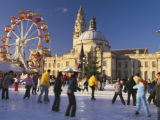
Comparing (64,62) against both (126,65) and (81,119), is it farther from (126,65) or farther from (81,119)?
(81,119)

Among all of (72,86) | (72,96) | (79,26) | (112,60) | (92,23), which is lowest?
(72,96)

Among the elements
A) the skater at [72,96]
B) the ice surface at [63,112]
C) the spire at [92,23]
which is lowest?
the ice surface at [63,112]

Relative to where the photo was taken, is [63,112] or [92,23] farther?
[92,23]

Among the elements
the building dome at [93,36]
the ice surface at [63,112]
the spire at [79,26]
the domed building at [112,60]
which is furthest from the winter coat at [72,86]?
the spire at [79,26]

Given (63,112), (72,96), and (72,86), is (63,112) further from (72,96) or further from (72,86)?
(72,86)

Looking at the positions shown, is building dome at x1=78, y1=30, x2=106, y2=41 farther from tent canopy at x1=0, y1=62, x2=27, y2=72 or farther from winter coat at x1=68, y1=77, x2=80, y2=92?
winter coat at x1=68, y1=77, x2=80, y2=92

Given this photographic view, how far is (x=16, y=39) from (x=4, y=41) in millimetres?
2949

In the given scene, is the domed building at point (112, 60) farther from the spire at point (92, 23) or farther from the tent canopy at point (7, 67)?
the tent canopy at point (7, 67)

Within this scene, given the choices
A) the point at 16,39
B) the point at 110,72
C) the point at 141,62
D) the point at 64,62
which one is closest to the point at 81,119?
the point at 16,39

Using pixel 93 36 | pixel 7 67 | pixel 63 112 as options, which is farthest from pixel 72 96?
pixel 93 36

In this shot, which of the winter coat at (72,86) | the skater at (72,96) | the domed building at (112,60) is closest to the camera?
the skater at (72,96)

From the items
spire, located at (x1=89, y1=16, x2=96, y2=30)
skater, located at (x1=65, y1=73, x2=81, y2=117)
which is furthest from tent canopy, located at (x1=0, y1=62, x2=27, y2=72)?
spire, located at (x1=89, y1=16, x2=96, y2=30)

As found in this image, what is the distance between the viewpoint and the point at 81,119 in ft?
22.5

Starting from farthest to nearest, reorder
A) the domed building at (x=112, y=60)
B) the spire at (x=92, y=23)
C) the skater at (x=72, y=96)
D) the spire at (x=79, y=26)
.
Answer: the spire at (x=79, y=26)
the spire at (x=92, y=23)
the domed building at (x=112, y=60)
the skater at (x=72, y=96)
